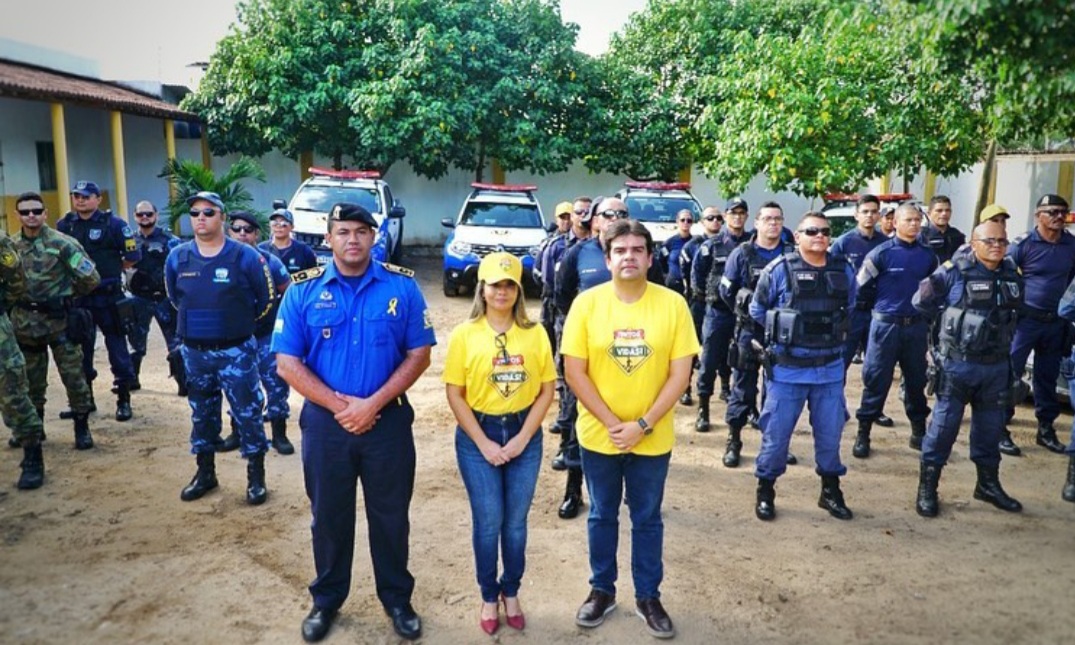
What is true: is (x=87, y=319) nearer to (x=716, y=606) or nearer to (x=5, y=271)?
(x=5, y=271)

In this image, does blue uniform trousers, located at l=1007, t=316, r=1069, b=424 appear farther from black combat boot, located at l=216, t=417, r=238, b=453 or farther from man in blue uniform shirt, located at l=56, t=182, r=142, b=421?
man in blue uniform shirt, located at l=56, t=182, r=142, b=421

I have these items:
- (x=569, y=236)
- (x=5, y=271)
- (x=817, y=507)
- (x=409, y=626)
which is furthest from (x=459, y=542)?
(x=5, y=271)

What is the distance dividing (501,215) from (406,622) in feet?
37.4

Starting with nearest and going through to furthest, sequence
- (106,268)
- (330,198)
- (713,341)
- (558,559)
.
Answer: (558,559), (713,341), (106,268), (330,198)

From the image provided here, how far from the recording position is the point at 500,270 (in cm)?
382

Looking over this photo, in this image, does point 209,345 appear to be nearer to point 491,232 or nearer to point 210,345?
point 210,345

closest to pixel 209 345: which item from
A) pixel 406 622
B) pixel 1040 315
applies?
pixel 406 622

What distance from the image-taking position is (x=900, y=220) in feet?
21.8

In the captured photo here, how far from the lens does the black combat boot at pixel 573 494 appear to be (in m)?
5.37

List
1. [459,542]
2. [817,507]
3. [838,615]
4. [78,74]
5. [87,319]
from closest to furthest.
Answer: [838,615], [459,542], [817,507], [87,319], [78,74]

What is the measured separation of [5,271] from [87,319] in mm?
1114

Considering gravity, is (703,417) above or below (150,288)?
below

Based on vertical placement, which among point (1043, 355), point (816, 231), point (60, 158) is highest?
point (60, 158)

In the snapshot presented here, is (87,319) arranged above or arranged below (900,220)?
below
